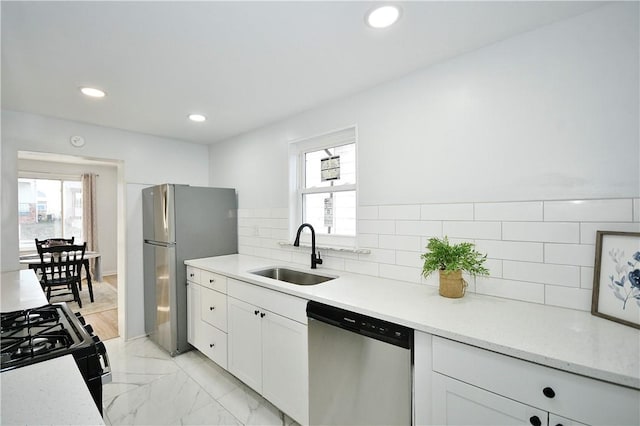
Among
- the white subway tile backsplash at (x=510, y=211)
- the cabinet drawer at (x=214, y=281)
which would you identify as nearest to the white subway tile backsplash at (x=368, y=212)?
the white subway tile backsplash at (x=510, y=211)

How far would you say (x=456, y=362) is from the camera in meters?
1.12

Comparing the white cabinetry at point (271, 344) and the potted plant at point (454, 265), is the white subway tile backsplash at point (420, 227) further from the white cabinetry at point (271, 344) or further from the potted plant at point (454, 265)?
the white cabinetry at point (271, 344)

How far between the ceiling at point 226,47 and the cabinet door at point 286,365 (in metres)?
1.57

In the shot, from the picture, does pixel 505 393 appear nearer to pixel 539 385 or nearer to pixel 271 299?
pixel 539 385

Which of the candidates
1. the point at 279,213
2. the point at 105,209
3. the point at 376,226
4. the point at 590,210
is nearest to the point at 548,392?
the point at 590,210

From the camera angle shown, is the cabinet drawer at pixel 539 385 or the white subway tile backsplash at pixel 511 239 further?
the white subway tile backsplash at pixel 511 239

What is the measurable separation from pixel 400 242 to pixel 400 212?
0.65 feet

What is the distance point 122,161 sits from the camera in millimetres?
3055

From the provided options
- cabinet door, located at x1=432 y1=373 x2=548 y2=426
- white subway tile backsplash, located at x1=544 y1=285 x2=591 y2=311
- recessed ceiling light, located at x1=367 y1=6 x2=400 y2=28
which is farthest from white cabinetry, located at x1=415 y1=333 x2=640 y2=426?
recessed ceiling light, located at x1=367 y1=6 x2=400 y2=28

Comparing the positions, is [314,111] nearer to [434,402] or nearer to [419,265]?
[419,265]

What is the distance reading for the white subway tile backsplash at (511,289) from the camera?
142cm

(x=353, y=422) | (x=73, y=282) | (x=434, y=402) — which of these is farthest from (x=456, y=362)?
(x=73, y=282)

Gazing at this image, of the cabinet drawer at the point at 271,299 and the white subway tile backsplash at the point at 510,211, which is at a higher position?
the white subway tile backsplash at the point at 510,211

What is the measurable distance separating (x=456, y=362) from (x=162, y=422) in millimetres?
1918
